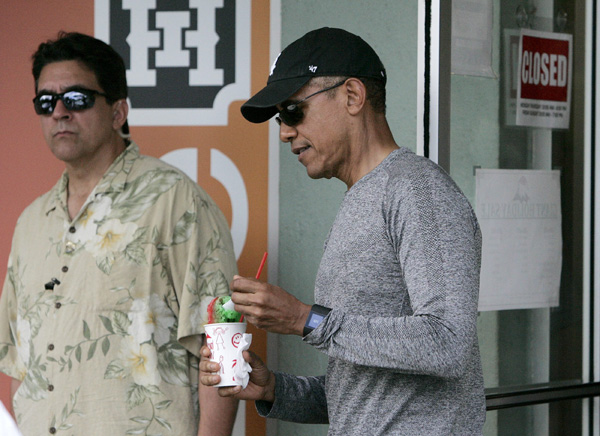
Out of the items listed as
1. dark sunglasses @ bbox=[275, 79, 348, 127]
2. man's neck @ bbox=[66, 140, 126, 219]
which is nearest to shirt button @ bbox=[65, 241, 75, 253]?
man's neck @ bbox=[66, 140, 126, 219]

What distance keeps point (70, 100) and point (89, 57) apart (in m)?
0.18

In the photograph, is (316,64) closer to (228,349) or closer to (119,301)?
(228,349)

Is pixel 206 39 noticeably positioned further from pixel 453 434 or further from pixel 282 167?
pixel 453 434

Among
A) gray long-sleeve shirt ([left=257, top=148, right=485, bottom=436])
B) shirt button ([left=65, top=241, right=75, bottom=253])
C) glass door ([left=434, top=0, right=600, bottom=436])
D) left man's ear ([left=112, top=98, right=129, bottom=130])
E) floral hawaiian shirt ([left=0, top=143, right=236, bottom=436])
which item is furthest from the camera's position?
left man's ear ([left=112, top=98, right=129, bottom=130])

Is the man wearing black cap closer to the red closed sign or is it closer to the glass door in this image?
the glass door

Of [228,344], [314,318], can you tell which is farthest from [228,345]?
[314,318]

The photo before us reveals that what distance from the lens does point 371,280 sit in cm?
173

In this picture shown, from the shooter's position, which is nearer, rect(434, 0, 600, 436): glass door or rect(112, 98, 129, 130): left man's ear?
rect(434, 0, 600, 436): glass door

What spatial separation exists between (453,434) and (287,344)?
202 centimetres

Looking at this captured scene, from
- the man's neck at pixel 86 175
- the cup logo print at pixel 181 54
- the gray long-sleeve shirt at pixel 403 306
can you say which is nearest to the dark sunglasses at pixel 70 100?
the man's neck at pixel 86 175

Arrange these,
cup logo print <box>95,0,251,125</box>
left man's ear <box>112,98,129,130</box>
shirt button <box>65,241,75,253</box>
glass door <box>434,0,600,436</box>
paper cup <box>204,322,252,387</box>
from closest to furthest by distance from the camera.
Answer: paper cup <box>204,322,252,387</box> < shirt button <box>65,241,75,253</box> < glass door <box>434,0,600,436</box> < left man's ear <box>112,98,129,130</box> < cup logo print <box>95,0,251,125</box>

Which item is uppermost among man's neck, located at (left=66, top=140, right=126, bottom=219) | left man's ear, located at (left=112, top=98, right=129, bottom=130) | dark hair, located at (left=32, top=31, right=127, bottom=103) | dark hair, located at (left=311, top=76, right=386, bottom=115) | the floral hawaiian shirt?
dark hair, located at (left=32, top=31, right=127, bottom=103)

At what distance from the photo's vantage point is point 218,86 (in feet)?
12.1

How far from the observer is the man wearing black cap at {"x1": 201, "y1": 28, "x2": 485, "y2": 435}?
5.23ft
